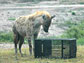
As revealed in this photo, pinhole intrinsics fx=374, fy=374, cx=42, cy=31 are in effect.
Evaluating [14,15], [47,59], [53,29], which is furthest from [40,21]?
[14,15]

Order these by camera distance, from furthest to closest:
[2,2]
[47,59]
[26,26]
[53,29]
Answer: [2,2] → [53,29] → [26,26] → [47,59]

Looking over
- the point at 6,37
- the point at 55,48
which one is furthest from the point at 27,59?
the point at 6,37

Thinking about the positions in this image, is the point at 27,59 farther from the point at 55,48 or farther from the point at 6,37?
the point at 6,37

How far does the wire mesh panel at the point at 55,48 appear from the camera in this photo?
10711 millimetres

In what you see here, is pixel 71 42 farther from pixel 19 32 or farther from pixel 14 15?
pixel 14 15

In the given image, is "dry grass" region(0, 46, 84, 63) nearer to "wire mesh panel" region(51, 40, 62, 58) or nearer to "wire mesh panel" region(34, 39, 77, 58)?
"wire mesh panel" region(34, 39, 77, 58)

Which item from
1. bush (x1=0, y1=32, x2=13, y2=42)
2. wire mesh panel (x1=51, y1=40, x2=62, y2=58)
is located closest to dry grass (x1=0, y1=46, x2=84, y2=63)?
wire mesh panel (x1=51, y1=40, x2=62, y2=58)

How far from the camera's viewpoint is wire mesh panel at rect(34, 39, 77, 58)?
10.7 m

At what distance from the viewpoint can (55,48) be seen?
35.4ft

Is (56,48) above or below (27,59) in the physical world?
above

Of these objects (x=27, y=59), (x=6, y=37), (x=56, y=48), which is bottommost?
(x=6, y=37)

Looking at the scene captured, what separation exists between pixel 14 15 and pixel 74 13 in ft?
12.6

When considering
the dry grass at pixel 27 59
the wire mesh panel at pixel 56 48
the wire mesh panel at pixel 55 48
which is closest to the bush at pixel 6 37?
the dry grass at pixel 27 59

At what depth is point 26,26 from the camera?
454 inches
